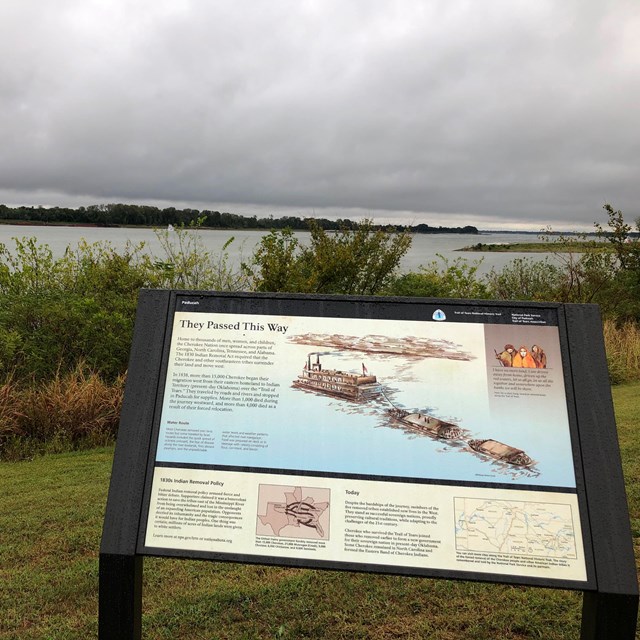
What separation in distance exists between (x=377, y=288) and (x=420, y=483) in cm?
1018

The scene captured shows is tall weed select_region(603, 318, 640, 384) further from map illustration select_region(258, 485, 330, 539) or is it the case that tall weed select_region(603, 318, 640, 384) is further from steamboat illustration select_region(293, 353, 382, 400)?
map illustration select_region(258, 485, 330, 539)

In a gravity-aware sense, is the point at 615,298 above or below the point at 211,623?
above

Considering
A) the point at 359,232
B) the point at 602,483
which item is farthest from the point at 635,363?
the point at 602,483

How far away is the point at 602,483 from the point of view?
2570mm

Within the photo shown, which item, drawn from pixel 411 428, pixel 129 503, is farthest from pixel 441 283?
pixel 129 503

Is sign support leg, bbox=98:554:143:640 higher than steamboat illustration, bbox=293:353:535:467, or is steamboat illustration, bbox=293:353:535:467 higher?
steamboat illustration, bbox=293:353:535:467

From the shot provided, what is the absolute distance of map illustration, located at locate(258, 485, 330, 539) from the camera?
259 centimetres

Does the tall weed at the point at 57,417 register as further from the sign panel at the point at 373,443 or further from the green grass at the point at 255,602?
the sign panel at the point at 373,443

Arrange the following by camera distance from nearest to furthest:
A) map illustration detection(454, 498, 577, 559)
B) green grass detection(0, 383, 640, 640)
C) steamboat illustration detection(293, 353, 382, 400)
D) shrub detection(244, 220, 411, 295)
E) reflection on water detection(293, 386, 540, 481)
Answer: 1. map illustration detection(454, 498, 577, 559)
2. reflection on water detection(293, 386, 540, 481)
3. steamboat illustration detection(293, 353, 382, 400)
4. green grass detection(0, 383, 640, 640)
5. shrub detection(244, 220, 411, 295)

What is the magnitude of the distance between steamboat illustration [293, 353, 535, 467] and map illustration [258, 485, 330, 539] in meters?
0.42

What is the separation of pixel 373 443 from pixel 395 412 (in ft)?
0.53

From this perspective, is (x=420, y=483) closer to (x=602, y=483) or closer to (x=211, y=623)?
(x=602, y=483)

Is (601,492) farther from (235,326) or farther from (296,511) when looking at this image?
(235,326)

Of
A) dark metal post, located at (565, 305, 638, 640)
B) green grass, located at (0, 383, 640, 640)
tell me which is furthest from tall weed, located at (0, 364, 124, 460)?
dark metal post, located at (565, 305, 638, 640)
